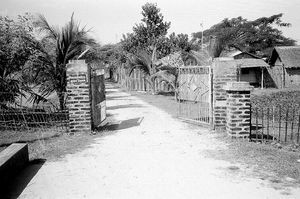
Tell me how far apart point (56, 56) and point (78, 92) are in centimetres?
256

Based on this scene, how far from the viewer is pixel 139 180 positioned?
4754mm

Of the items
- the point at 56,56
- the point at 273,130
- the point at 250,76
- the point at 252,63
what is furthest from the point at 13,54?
the point at 250,76

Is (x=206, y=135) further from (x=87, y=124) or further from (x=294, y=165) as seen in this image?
(x=87, y=124)

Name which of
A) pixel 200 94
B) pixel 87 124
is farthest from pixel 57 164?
pixel 200 94

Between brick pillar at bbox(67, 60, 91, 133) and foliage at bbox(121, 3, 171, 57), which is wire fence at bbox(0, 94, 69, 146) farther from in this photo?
foliage at bbox(121, 3, 171, 57)

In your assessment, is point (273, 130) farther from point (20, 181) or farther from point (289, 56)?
point (289, 56)

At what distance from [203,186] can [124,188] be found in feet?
3.97

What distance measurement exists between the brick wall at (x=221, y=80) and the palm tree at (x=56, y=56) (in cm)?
496

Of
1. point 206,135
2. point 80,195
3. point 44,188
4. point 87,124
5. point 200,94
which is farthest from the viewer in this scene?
point 200,94

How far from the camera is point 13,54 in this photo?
9930mm

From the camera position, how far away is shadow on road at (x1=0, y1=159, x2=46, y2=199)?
436 cm

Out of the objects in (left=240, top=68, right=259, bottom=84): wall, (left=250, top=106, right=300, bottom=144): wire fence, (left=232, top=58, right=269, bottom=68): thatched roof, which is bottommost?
(left=250, top=106, right=300, bottom=144): wire fence

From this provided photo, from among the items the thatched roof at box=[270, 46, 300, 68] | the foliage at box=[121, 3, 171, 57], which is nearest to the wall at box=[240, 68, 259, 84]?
the thatched roof at box=[270, 46, 300, 68]

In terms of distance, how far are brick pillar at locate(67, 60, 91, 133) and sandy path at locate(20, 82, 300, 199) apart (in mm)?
1103
